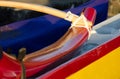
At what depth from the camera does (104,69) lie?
1.94 m

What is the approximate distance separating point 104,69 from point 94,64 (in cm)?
12

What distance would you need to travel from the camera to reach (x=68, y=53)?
1.83m

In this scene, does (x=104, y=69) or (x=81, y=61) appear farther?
(x=104, y=69)

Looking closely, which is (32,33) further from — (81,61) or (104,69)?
(81,61)

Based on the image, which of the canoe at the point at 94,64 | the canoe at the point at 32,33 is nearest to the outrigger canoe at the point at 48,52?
the canoe at the point at 94,64

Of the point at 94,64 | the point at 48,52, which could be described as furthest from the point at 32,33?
the point at 94,64

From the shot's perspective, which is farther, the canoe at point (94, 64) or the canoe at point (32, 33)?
the canoe at point (32, 33)

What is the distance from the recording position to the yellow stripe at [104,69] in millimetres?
1759

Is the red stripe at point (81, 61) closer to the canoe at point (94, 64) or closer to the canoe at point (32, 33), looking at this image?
the canoe at point (94, 64)

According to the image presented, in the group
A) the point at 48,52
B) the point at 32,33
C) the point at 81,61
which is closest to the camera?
the point at 81,61

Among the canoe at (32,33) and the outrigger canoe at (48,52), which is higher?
the outrigger canoe at (48,52)

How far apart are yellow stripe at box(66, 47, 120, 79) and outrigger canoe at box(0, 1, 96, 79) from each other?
13 cm

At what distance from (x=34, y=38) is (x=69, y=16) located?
37 centimetres

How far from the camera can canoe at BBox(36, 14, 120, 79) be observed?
5.32ft
